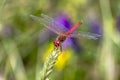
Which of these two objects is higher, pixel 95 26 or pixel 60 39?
pixel 95 26

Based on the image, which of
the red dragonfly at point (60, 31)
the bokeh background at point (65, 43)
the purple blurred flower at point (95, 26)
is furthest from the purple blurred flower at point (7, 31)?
the red dragonfly at point (60, 31)

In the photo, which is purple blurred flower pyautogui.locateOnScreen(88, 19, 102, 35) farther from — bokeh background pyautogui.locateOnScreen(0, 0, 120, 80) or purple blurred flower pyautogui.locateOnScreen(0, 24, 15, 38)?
purple blurred flower pyautogui.locateOnScreen(0, 24, 15, 38)

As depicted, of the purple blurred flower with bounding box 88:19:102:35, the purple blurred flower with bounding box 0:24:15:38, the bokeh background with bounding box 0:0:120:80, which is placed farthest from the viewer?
the purple blurred flower with bounding box 88:19:102:35

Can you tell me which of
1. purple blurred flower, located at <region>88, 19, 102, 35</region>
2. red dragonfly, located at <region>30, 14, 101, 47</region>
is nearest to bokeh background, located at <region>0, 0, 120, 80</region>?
purple blurred flower, located at <region>88, 19, 102, 35</region>

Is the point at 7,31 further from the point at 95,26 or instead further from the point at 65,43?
the point at 95,26

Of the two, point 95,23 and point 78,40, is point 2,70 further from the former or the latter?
point 95,23

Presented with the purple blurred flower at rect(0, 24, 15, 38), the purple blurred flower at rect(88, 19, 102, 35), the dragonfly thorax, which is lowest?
the dragonfly thorax

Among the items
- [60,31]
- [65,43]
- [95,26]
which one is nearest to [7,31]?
[65,43]

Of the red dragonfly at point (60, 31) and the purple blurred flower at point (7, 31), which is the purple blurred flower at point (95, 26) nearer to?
the purple blurred flower at point (7, 31)

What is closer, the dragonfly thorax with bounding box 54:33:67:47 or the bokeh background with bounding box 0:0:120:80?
the dragonfly thorax with bounding box 54:33:67:47
